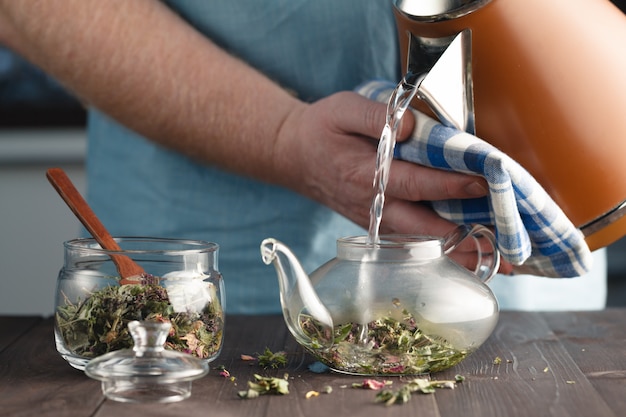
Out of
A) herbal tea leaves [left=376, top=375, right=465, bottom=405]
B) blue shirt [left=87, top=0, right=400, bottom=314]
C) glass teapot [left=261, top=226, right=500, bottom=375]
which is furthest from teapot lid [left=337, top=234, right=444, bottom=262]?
blue shirt [left=87, top=0, right=400, bottom=314]

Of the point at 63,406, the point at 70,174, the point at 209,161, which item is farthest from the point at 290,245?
the point at 70,174

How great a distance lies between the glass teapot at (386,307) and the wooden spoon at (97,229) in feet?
0.36

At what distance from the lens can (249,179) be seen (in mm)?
1254

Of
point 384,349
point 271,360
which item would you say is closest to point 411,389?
point 384,349

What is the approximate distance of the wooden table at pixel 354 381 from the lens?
0.71 metres

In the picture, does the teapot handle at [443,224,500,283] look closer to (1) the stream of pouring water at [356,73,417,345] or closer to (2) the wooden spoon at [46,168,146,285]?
(1) the stream of pouring water at [356,73,417,345]

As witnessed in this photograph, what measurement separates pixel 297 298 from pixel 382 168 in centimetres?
16

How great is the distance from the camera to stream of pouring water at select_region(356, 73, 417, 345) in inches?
30.3

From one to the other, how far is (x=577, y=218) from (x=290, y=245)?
484mm

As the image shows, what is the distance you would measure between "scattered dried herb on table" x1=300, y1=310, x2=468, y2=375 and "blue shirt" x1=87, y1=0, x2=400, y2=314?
0.46m

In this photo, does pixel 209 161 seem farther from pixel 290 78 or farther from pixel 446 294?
pixel 446 294

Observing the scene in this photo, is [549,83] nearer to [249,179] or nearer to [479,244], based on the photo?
[479,244]

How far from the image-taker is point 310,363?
86 cm

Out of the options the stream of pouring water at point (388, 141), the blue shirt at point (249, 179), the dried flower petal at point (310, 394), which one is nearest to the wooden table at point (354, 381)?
the dried flower petal at point (310, 394)
